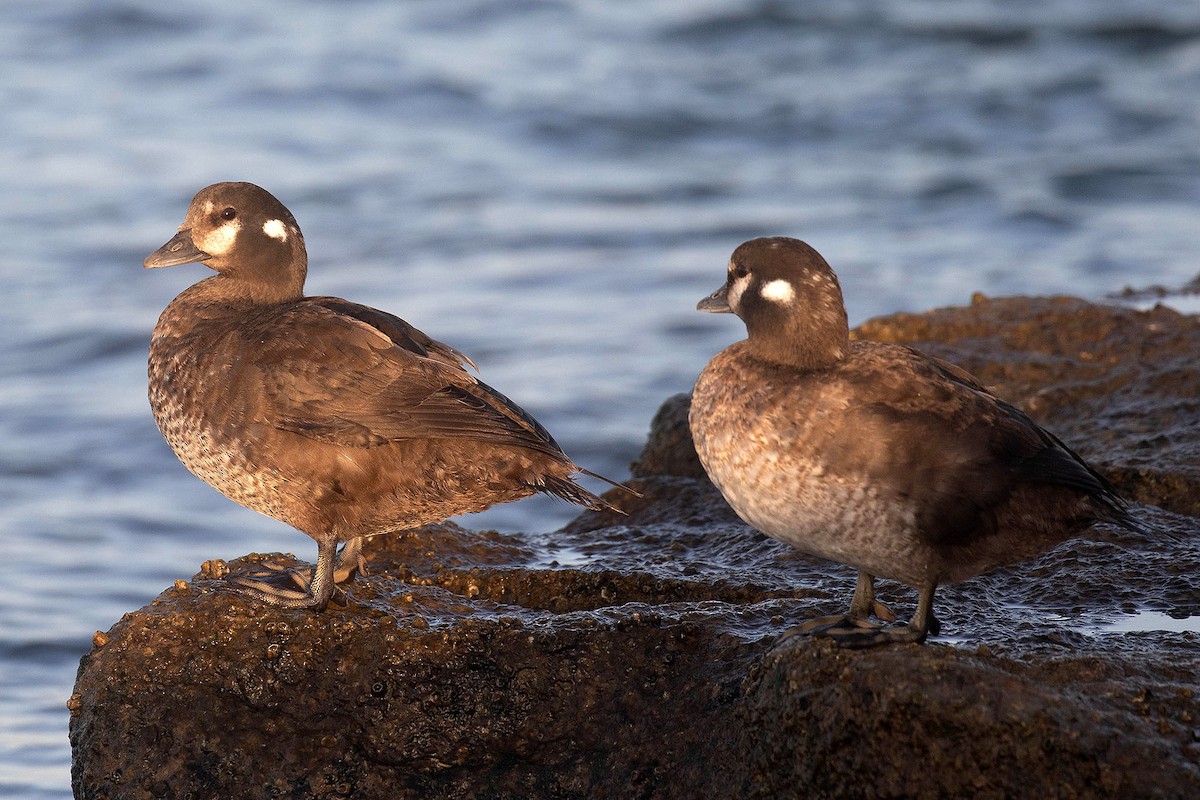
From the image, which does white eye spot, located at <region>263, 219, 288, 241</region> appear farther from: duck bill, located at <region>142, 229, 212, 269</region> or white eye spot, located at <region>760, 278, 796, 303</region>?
white eye spot, located at <region>760, 278, 796, 303</region>

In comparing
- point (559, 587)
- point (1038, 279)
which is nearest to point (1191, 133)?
point (1038, 279)

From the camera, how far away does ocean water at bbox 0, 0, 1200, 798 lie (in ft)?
28.6

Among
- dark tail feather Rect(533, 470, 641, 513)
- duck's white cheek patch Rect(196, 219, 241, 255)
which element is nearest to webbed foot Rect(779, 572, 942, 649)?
dark tail feather Rect(533, 470, 641, 513)

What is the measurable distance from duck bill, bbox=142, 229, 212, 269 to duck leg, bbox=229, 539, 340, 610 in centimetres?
141

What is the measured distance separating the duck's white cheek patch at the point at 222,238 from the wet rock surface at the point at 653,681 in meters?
1.22

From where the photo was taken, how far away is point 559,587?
4906mm

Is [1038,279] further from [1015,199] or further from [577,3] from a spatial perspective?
[577,3]

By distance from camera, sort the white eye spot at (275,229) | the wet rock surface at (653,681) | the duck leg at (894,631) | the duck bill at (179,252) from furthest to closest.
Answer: the duck bill at (179,252), the white eye spot at (275,229), the duck leg at (894,631), the wet rock surface at (653,681)

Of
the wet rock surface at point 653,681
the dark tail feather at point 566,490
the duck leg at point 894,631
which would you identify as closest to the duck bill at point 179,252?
the wet rock surface at point 653,681

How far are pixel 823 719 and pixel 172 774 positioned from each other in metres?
1.96

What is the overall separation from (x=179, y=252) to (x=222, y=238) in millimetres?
224

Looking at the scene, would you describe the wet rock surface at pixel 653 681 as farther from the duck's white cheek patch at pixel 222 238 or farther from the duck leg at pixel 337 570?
the duck's white cheek patch at pixel 222 238

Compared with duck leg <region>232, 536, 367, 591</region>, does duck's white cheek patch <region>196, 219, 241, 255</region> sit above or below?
above

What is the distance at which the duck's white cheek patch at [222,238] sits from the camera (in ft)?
17.7
